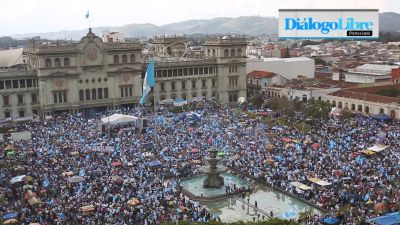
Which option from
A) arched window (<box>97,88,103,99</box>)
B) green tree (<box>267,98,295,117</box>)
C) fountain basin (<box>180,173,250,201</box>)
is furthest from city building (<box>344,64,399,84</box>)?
fountain basin (<box>180,173,250,201</box>)

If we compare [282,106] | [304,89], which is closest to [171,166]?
[282,106]

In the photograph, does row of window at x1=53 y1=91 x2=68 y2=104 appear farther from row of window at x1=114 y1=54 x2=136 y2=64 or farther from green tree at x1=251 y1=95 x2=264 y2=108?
green tree at x1=251 y1=95 x2=264 y2=108

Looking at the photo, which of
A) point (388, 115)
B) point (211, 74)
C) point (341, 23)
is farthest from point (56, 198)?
point (211, 74)

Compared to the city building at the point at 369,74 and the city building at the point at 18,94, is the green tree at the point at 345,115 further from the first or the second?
the city building at the point at 18,94

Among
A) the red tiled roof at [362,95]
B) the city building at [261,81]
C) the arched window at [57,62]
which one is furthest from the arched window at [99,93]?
the red tiled roof at [362,95]

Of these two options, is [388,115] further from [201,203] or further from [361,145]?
[201,203]
